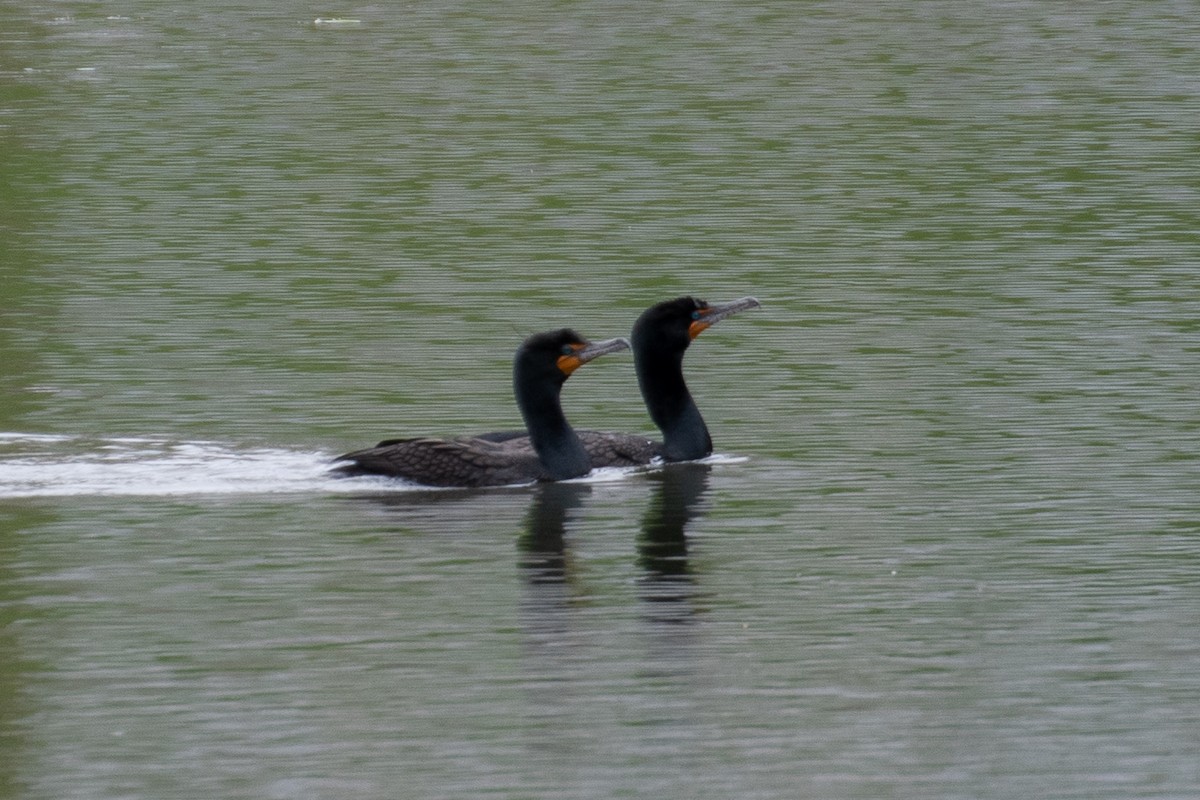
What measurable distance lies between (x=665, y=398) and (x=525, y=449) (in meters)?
1.09

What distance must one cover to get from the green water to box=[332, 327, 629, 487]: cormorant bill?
23 cm

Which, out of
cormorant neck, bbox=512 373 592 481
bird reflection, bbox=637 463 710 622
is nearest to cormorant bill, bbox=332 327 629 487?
cormorant neck, bbox=512 373 592 481

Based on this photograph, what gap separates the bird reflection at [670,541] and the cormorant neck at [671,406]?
128mm

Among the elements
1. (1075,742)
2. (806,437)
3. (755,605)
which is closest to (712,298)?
(806,437)

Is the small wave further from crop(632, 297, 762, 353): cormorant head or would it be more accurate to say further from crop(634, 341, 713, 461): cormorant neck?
crop(632, 297, 762, 353): cormorant head

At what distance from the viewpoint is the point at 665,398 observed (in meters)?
15.7

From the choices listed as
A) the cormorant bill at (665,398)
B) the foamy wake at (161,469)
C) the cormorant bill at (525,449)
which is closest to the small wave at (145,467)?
the foamy wake at (161,469)

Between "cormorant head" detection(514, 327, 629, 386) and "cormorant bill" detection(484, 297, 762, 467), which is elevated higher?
"cormorant head" detection(514, 327, 629, 386)

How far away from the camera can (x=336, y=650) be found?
10969mm

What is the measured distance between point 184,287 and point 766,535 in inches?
366

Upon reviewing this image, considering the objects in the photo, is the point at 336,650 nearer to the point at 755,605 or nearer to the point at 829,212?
the point at 755,605

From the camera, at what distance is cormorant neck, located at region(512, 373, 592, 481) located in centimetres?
1488

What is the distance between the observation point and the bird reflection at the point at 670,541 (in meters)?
11.8

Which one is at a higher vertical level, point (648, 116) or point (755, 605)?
point (755, 605)
